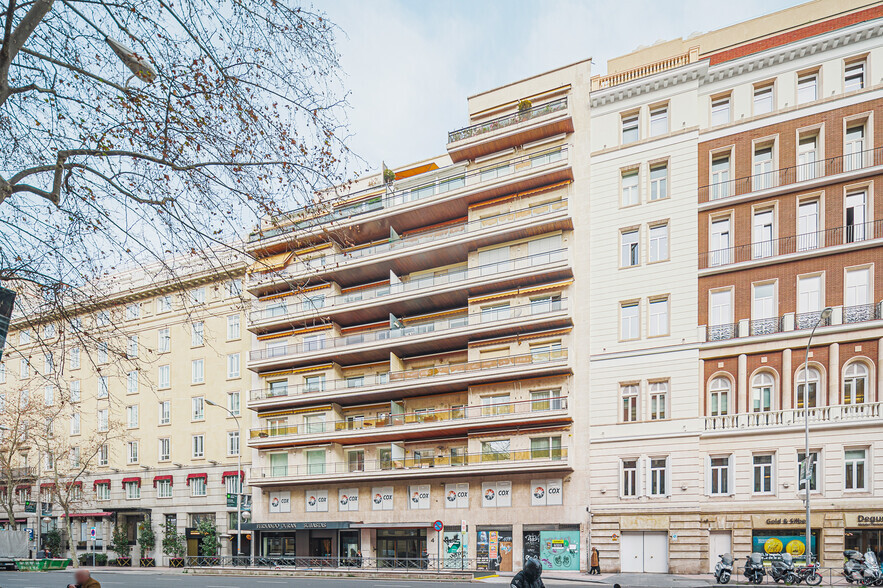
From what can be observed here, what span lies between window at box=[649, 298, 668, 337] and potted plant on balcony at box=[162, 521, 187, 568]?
34.5 m

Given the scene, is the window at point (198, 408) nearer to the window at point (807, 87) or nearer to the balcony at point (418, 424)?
the balcony at point (418, 424)

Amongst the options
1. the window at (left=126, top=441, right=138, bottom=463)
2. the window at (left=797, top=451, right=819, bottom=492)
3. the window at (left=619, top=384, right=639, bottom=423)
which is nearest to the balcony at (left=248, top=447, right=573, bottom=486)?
the window at (left=619, top=384, right=639, bottom=423)

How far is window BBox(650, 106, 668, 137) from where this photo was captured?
3516 centimetres

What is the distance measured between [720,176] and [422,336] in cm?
1862

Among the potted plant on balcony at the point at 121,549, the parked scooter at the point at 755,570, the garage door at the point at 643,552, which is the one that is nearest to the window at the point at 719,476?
the garage door at the point at 643,552

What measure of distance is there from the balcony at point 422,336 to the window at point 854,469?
14211 millimetres

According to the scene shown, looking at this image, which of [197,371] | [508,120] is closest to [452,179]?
[508,120]

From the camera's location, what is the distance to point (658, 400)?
32.8m

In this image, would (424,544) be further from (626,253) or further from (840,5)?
(840,5)

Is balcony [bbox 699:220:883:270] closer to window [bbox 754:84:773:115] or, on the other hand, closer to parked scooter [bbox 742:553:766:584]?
window [bbox 754:84:773:115]

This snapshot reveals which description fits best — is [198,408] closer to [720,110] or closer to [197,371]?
[197,371]

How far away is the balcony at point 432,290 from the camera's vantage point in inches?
1437

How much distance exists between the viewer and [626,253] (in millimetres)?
35156

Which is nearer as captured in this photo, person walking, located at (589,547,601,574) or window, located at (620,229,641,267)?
person walking, located at (589,547,601,574)
